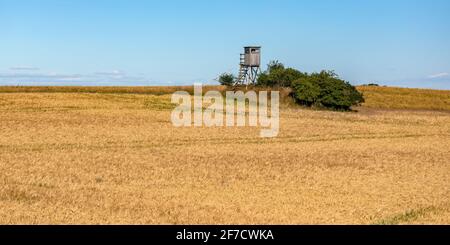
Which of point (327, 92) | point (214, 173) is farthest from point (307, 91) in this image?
point (214, 173)

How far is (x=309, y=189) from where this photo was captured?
19.6m

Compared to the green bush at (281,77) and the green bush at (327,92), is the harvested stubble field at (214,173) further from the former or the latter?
the green bush at (281,77)

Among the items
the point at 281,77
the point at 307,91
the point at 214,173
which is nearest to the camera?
the point at 214,173

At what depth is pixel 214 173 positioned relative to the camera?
2259cm

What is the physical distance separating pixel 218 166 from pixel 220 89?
5554cm

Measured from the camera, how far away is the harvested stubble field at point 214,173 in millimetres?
15758

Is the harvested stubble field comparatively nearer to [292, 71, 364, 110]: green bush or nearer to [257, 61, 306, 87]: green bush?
[292, 71, 364, 110]: green bush

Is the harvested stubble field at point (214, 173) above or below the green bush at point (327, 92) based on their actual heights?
below

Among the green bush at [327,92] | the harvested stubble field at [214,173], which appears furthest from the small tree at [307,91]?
the harvested stubble field at [214,173]

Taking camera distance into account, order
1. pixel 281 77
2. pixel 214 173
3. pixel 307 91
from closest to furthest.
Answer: pixel 214 173
pixel 307 91
pixel 281 77

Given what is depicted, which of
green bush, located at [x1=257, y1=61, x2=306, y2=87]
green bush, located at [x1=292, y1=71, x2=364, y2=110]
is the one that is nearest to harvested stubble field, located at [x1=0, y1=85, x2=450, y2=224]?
green bush, located at [x1=292, y1=71, x2=364, y2=110]

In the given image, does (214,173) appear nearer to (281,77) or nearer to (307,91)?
(307,91)
